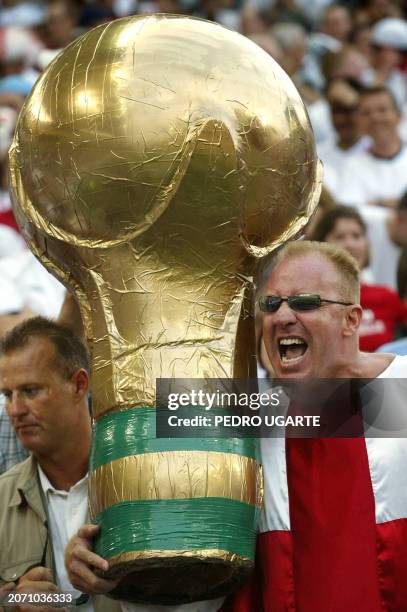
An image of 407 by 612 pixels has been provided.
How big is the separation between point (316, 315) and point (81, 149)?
821 mm

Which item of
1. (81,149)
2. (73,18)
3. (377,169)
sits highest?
(73,18)

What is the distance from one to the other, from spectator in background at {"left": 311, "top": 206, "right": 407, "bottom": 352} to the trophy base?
8.80 feet

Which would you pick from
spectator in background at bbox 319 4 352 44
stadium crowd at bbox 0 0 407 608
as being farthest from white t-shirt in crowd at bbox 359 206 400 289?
spectator in background at bbox 319 4 352 44

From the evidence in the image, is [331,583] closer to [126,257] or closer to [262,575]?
[262,575]

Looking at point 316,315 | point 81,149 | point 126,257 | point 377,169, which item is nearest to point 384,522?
point 316,315

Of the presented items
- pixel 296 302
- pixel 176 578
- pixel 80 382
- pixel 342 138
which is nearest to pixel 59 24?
pixel 342 138

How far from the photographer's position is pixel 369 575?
11.4ft

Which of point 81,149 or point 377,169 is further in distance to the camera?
point 377,169

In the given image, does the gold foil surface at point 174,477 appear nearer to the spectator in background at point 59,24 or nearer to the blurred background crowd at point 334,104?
the blurred background crowd at point 334,104

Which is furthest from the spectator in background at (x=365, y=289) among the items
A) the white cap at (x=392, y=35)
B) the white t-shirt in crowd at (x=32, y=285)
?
the white cap at (x=392, y=35)

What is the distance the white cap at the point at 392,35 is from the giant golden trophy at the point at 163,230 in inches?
274

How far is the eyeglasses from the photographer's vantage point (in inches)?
149

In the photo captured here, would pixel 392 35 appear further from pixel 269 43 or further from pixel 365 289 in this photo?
pixel 365 289

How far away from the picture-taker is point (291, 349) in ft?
12.5
